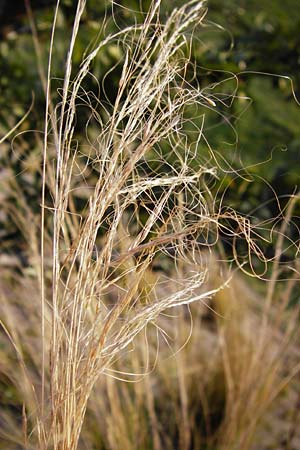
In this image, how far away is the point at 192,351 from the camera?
2.68m

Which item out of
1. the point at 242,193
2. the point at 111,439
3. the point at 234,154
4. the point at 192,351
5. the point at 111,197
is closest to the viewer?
the point at 111,197

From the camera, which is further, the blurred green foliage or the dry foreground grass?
the blurred green foliage

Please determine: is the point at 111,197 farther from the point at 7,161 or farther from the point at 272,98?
the point at 7,161

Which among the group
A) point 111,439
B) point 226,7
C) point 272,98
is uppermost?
point 226,7

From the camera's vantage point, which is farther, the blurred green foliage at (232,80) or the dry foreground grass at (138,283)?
the blurred green foliage at (232,80)

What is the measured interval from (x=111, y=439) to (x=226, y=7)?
1315 mm

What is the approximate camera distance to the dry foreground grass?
1200 mm

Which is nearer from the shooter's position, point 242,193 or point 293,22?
point 242,193

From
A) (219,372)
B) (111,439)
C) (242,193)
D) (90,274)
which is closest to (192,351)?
(219,372)

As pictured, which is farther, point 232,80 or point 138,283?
point 232,80

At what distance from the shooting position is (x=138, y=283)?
3.94 ft

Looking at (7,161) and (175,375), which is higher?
(7,161)

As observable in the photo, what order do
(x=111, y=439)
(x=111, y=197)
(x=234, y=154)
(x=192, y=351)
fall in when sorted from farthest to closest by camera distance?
1. (x=192, y=351)
2. (x=111, y=439)
3. (x=234, y=154)
4. (x=111, y=197)

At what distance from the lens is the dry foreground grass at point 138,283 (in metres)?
1.20
